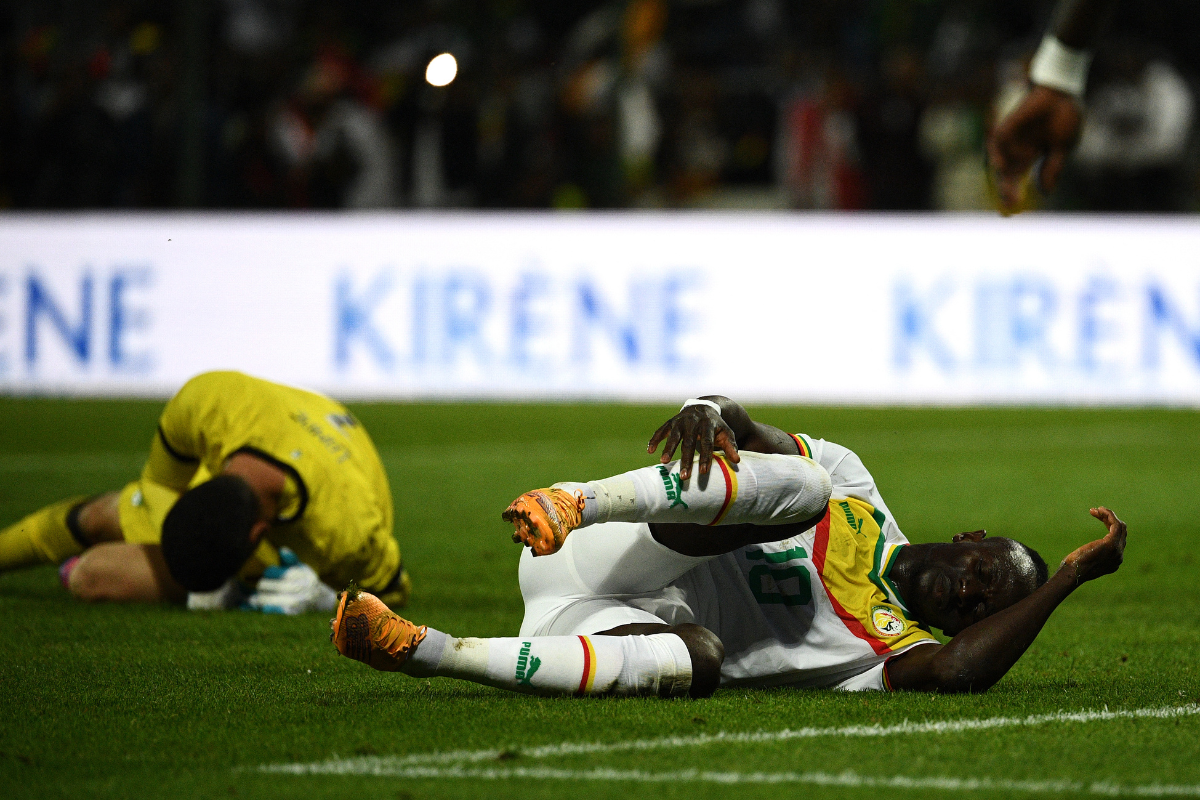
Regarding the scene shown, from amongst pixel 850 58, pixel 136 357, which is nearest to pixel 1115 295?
pixel 850 58

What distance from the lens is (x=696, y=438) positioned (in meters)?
4.30

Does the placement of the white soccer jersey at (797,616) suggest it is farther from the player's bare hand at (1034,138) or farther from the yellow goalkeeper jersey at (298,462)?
the yellow goalkeeper jersey at (298,462)

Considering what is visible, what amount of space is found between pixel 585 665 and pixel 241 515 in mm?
1706

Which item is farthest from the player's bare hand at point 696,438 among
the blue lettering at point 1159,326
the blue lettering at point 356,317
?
the blue lettering at point 1159,326

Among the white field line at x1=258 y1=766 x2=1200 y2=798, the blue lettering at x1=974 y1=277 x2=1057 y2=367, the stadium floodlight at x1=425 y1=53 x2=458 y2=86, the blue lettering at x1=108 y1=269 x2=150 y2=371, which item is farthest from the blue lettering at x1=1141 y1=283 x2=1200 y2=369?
the white field line at x1=258 y1=766 x2=1200 y2=798

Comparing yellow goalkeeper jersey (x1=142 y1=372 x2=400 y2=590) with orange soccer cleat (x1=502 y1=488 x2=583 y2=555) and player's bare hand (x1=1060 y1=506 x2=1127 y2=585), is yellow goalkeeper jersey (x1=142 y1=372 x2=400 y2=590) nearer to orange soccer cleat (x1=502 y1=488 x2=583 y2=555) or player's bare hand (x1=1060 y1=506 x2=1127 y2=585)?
orange soccer cleat (x1=502 y1=488 x2=583 y2=555)

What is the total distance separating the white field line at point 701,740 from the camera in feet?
12.0

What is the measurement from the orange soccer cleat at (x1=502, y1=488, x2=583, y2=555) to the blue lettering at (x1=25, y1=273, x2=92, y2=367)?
1137 centimetres

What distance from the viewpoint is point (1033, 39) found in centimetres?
1780

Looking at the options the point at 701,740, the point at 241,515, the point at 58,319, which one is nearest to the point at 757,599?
the point at 701,740

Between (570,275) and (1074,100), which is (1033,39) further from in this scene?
(1074,100)

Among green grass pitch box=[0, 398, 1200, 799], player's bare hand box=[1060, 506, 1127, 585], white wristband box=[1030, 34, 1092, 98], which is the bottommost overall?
green grass pitch box=[0, 398, 1200, 799]

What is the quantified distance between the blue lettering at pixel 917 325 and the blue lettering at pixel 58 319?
23.1 ft

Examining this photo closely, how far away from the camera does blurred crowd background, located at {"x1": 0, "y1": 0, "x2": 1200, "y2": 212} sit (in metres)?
15.9
